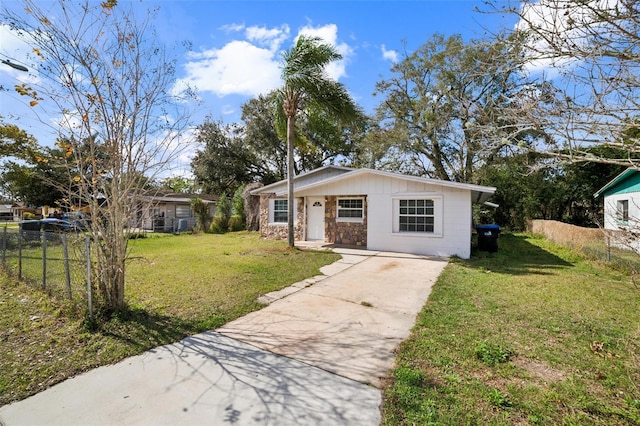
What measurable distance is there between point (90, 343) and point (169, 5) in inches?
209

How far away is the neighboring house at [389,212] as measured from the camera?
10609mm

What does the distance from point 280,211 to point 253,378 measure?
44.3ft

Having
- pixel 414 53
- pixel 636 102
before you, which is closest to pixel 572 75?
pixel 636 102

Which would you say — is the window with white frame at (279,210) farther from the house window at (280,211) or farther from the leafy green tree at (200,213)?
the leafy green tree at (200,213)

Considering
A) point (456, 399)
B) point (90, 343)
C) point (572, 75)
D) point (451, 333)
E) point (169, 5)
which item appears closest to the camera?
point (456, 399)

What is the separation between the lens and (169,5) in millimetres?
5145

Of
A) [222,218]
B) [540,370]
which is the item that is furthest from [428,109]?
[540,370]

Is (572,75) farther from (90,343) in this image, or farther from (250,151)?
(250,151)

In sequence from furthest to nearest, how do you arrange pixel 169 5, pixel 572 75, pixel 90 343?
pixel 169 5 → pixel 90 343 → pixel 572 75

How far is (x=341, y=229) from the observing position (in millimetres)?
13719

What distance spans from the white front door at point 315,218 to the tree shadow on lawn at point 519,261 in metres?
6.64

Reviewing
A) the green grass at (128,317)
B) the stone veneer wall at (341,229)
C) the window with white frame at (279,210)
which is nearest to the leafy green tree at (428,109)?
the stone veneer wall at (341,229)

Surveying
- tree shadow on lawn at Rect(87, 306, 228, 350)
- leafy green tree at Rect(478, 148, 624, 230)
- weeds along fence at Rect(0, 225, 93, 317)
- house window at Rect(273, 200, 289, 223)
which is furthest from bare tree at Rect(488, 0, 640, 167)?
leafy green tree at Rect(478, 148, 624, 230)

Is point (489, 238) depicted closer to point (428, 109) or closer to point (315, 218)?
point (315, 218)
